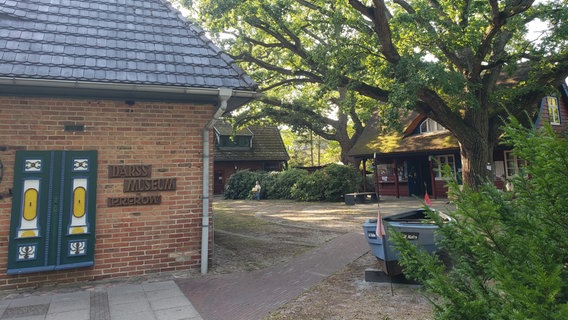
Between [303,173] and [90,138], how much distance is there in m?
17.9

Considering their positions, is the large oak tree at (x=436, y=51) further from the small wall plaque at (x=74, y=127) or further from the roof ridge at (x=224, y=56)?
the small wall plaque at (x=74, y=127)

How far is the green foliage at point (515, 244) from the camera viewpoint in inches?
57.1

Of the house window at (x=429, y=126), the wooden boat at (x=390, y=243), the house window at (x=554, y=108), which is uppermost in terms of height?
the house window at (x=554, y=108)

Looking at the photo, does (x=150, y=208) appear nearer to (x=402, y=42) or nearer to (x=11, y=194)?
(x=11, y=194)

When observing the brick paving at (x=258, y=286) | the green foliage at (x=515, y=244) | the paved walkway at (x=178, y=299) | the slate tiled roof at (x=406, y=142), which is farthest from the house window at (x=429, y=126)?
the green foliage at (x=515, y=244)

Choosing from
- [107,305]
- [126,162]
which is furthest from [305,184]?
[107,305]

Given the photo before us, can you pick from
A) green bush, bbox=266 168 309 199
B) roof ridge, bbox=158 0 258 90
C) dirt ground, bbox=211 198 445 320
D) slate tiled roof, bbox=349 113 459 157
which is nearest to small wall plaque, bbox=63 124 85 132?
roof ridge, bbox=158 0 258 90

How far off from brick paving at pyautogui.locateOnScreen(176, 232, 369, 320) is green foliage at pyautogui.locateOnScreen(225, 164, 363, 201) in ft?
42.0

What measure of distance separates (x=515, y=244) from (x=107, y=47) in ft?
22.0

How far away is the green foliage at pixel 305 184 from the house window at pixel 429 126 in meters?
4.65

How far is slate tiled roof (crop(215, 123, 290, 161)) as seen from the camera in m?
31.0

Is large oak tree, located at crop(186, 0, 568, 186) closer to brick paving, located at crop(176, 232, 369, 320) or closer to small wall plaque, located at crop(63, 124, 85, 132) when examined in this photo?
brick paving, located at crop(176, 232, 369, 320)

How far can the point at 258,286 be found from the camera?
18.4 feet

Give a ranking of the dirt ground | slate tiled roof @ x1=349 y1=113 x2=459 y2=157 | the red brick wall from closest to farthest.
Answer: the dirt ground < the red brick wall < slate tiled roof @ x1=349 y1=113 x2=459 y2=157
